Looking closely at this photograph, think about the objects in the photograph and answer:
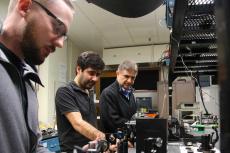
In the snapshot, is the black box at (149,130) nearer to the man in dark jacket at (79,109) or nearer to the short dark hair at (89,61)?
the man in dark jacket at (79,109)

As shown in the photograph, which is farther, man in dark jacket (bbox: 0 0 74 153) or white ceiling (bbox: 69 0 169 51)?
white ceiling (bbox: 69 0 169 51)

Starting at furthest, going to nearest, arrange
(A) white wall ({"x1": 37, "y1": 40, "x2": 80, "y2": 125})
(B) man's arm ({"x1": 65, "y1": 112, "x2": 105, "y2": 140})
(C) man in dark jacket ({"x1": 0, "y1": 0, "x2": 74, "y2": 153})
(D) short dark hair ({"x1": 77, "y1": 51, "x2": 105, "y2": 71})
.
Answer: (A) white wall ({"x1": 37, "y1": 40, "x2": 80, "y2": 125}) → (D) short dark hair ({"x1": 77, "y1": 51, "x2": 105, "y2": 71}) → (B) man's arm ({"x1": 65, "y1": 112, "x2": 105, "y2": 140}) → (C) man in dark jacket ({"x1": 0, "y1": 0, "x2": 74, "y2": 153})

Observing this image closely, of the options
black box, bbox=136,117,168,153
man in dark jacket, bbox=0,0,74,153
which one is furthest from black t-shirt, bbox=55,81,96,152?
man in dark jacket, bbox=0,0,74,153

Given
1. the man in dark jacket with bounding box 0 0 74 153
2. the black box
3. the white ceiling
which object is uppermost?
the white ceiling

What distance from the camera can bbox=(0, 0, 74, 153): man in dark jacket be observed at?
790mm

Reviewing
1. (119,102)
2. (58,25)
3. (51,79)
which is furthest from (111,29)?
(58,25)

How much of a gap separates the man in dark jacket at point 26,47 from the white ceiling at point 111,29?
110 inches

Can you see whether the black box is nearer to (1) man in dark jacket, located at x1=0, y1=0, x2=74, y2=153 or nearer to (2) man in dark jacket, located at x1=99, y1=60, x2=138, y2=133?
(2) man in dark jacket, located at x1=99, y1=60, x2=138, y2=133

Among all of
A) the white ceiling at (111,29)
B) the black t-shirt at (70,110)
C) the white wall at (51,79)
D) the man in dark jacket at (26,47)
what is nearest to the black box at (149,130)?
the black t-shirt at (70,110)

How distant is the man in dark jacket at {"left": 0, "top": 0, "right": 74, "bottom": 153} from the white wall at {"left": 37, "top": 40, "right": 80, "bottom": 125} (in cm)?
Result: 377

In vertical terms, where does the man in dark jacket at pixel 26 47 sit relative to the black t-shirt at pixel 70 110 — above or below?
above

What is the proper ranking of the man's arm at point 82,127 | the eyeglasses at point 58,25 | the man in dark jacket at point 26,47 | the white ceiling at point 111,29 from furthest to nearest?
the white ceiling at point 111,29, the man's arm at point 82,127, the eyeglasses at point 58,25, the man in dark jacket at point 26,47

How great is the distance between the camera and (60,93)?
180cm

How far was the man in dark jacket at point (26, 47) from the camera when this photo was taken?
31.1 inches
